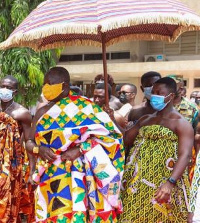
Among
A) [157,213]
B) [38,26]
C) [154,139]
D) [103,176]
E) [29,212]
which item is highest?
[38,26]

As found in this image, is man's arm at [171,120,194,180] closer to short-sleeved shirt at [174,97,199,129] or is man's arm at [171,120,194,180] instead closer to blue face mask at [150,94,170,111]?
blue face mask at [150,94,170,111]

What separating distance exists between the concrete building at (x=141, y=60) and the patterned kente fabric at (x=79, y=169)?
1259 centimetres

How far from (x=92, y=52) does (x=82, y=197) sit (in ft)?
51.0

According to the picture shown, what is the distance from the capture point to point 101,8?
401 centimetres

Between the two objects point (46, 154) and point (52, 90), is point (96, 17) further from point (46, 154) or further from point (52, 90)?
point (46, 154)

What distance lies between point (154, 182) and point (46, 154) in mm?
994

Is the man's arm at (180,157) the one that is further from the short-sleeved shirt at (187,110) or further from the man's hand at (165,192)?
the short-sleeved shirt at (187,110)

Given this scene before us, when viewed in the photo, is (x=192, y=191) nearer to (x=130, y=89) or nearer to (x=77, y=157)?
(x=77, y=157)

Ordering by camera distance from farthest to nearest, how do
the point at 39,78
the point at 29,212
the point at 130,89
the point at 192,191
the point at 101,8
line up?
the point at 39,78
the point at 130,89
the point at 29,212
the point at 192,191
the point at 101,8

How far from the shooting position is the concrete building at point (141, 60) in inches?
676

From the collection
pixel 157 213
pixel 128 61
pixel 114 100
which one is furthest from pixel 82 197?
pixel 128 61

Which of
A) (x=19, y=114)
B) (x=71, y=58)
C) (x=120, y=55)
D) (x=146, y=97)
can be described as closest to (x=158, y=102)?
(x=146, y=97)

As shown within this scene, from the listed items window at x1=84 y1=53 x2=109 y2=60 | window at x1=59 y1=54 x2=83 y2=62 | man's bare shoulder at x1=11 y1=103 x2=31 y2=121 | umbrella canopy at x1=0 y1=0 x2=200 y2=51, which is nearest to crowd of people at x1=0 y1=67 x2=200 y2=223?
umbrella canopy at x1=0 y1=0 x2=200 y2=51

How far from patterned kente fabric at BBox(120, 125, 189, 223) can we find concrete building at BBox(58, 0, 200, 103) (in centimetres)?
1244
